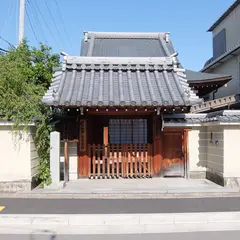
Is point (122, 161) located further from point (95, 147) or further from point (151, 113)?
point (151, 113)

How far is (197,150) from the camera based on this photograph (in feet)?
38.8

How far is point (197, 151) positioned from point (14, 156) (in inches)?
261

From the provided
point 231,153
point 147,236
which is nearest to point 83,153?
point 231,153

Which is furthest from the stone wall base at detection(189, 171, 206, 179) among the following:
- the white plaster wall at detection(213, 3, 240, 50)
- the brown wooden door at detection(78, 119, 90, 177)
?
the white plaster wall at detection(213, 3, 240, 50)

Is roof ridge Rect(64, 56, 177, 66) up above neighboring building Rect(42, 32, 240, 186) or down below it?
above

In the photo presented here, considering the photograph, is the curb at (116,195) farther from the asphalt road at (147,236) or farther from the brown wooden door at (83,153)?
the asphalt road at (147,236)

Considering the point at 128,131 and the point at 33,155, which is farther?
the point at 128,131

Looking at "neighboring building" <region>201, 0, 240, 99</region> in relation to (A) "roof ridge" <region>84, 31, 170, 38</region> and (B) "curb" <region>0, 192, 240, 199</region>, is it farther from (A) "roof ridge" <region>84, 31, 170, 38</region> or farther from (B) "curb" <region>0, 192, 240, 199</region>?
(B) "curb" <region>0, 192, 240, 199</region>

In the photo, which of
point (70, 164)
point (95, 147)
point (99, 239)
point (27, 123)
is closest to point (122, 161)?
point (95, 147)

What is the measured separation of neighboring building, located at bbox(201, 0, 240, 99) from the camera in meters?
18.9

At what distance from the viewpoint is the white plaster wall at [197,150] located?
→ 11.8 m

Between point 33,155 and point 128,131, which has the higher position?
point 128,131

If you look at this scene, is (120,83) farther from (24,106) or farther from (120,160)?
(24,106)

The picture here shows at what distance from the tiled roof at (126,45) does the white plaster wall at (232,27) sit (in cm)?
506
